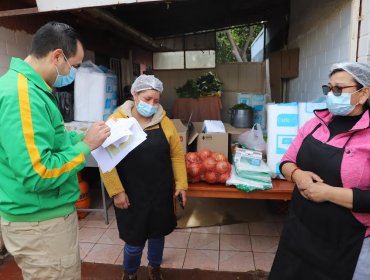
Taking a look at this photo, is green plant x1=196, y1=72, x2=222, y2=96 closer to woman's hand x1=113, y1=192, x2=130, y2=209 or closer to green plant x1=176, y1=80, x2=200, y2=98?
green plant x1=176, y1=80, x2=200, y2=98

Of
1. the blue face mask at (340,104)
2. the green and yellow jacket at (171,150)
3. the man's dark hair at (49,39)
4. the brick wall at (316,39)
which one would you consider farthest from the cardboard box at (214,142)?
the man's dark hair at (49,39)

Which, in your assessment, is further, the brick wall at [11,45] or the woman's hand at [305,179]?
the brick wall at [11,45]

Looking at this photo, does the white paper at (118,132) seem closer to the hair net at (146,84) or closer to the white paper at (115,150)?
the white paper at (115,150)

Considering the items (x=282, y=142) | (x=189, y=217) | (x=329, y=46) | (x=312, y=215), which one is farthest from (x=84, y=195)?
(x=329, y=46)

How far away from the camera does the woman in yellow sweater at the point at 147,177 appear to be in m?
2.04

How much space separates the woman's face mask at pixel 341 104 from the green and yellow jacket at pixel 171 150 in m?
1.11

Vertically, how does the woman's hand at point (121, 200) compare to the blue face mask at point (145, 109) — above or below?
below

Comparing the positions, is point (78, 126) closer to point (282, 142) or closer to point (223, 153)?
point (223, 153)

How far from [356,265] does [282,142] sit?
1.22 m

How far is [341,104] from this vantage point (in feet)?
4.76

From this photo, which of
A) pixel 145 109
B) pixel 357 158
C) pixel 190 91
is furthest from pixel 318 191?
pixel 190 91

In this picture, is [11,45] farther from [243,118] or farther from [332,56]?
[332,56]

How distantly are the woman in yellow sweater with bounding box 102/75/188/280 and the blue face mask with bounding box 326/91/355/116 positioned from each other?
43.6 inches

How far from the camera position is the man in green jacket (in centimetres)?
120
